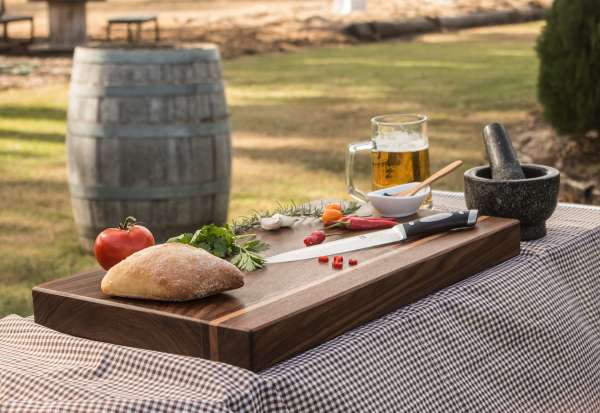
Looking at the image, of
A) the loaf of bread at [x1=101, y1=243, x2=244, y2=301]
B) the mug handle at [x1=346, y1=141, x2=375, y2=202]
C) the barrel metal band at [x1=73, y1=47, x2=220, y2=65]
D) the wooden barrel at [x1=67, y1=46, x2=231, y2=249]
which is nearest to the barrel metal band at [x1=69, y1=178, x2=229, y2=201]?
the wooden barrel at [x1=67, y1=46, x2=231, y2=249]

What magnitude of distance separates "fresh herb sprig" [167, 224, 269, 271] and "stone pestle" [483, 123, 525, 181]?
27.6 inches

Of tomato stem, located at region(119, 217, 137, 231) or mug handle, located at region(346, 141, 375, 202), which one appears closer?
tomato stem, located at region(119, 217, 137, 231)

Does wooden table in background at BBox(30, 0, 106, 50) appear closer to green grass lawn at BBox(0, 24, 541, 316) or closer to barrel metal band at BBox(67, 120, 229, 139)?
green grass lawn at BBox(0, 24, 541, 316)

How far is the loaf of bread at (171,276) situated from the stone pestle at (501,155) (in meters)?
0.89

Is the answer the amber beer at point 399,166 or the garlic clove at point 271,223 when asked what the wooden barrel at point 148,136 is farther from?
the garlic clove at point 271,223

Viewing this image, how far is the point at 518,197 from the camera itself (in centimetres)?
246

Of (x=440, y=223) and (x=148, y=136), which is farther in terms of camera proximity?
(x=148, y=136)

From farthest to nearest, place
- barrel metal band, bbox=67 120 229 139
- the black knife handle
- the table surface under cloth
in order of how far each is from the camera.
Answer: barrel metal band, bbox=67 120 229 139
the black knife handle
the table surface under cloth

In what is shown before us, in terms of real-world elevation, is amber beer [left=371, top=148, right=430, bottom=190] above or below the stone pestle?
below

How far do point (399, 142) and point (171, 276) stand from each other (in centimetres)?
99

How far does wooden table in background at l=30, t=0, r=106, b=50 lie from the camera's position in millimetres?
16750

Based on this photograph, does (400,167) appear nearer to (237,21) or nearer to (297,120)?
(297,120)

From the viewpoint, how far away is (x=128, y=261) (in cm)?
194

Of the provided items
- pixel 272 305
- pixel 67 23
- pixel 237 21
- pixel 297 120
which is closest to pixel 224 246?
pixel 272 305
